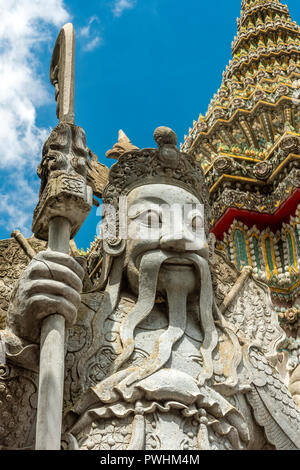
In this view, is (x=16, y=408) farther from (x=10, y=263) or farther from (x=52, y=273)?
(x=10, y=263)

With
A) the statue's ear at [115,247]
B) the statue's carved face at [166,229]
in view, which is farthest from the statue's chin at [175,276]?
the statue's ear at [115,247]

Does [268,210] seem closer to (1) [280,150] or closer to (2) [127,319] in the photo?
(1) [280,150]

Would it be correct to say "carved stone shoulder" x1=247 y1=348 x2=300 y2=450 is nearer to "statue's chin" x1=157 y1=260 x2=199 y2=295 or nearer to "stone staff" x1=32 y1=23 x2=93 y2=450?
"statue's chin" x1=157 y1=260 x2=199 y2=295

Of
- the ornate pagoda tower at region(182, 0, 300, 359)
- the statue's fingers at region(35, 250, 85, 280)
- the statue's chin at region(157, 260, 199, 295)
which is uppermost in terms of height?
the ornate pagoda tower at region(182, 0, 300, 359)

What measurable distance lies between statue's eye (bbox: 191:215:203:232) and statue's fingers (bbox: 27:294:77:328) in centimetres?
144

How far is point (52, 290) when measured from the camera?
5082 mm

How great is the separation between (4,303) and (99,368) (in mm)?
1331

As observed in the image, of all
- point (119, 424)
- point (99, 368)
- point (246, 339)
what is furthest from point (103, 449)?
point (246, 339)

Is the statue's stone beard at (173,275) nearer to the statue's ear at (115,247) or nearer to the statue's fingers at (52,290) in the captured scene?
the statue's ear at (115,247)

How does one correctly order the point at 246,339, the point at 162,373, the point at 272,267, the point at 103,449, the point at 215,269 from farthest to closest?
1. the point at 272,267
2. the point at 215,269
3. the point at 246,339
4. the point at 162,373
5. the point at 103,449

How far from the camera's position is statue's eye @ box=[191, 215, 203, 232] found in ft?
19.9

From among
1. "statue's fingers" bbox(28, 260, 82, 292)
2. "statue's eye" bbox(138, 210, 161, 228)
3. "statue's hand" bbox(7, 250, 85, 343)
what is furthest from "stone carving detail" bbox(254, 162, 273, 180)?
"statue's fingers" bbox(28, 260, 82, 292)

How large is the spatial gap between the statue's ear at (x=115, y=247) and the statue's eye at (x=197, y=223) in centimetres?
60
